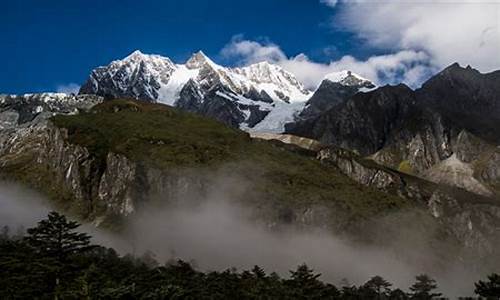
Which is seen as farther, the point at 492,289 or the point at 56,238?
the point at 492,289

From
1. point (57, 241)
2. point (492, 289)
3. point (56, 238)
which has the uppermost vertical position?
Answer: point (492, 289)

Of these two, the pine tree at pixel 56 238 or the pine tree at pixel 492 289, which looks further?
the pine tree at pixel 492 289

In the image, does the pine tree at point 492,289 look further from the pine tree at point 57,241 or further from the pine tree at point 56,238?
the pine tree at point 56,238

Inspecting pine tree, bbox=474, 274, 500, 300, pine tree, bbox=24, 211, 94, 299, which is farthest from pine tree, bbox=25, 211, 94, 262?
pine tree, bbox=474, 274, 500, 300

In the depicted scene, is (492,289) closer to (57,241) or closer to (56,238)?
(57,241)

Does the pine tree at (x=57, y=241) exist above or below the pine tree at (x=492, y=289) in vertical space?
below

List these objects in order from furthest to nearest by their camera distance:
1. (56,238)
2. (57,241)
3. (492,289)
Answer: (492,289)
(57,241)
(56,238)

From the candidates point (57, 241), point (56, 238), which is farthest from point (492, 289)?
point (56, 238)

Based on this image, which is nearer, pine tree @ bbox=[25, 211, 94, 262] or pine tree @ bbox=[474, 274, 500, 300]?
pine tree @ bbox=[25, 211, 94, 262]

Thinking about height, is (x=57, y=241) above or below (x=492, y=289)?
below

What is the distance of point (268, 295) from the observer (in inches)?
4016

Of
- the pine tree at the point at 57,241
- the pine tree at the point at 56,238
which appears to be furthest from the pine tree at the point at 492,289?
the pine tree at the point at 56,238

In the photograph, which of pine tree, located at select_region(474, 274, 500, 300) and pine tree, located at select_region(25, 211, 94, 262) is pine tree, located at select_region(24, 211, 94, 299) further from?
pine tree, located at select_region(474, 274, 500, 300)

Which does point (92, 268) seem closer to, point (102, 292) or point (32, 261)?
point (32, 261)
